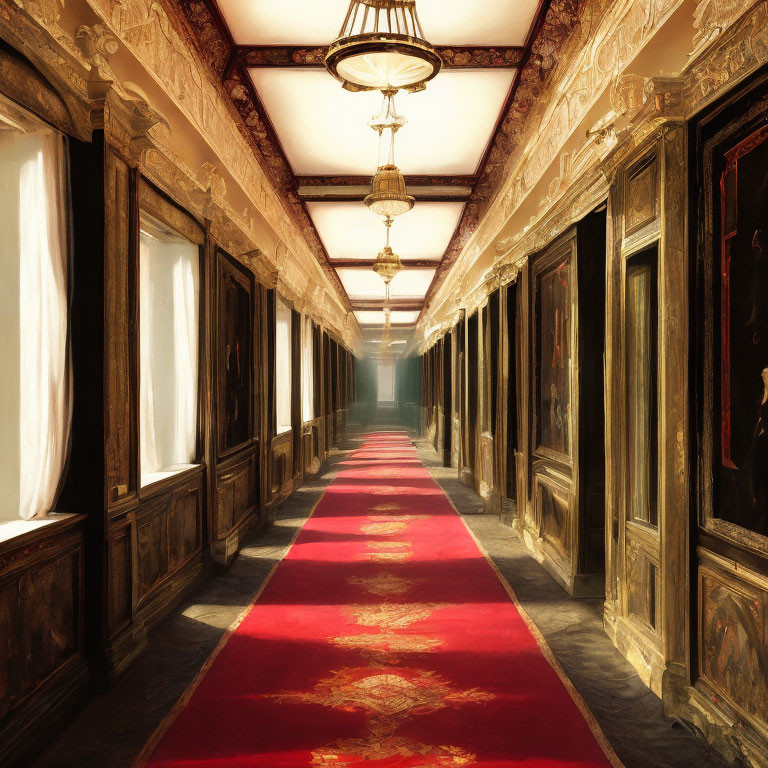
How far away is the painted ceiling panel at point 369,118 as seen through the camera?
557 centimetres

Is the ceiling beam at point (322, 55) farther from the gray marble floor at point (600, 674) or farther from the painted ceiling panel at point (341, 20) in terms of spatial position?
the gray marble floor at point (600, 674)

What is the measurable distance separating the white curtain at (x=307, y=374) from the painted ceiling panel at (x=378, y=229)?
1.52m

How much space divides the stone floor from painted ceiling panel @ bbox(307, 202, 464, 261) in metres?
4.97

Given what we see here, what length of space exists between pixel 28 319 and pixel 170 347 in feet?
6.99

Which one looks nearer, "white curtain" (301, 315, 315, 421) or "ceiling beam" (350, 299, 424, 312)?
"white curtain" (301, 315, 315, 421)

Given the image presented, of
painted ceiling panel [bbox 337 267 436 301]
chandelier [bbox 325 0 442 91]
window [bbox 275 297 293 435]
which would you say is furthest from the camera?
painted ceiling panel [bbox 337 267 436 301]

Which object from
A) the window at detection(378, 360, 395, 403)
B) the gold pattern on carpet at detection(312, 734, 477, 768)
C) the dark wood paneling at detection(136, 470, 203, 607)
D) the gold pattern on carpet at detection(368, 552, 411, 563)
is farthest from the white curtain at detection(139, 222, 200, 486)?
the window at detection(378, 360, 395, 403)

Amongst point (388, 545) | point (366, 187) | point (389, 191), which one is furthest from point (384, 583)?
point (366, 187)

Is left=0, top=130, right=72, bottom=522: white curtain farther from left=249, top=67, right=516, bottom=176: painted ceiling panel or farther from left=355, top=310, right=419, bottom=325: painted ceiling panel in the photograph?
left=355, top=310, right=419, bottom=325: painted ceiling panel

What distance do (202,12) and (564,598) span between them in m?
4.90

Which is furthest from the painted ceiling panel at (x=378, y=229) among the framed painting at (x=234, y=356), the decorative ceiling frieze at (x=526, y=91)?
the framed painting at (x=234, y=356)

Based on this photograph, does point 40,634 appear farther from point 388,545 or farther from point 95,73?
point 388,545

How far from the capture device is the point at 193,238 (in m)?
5.31

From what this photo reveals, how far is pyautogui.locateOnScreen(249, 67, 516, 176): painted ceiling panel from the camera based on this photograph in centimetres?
557
